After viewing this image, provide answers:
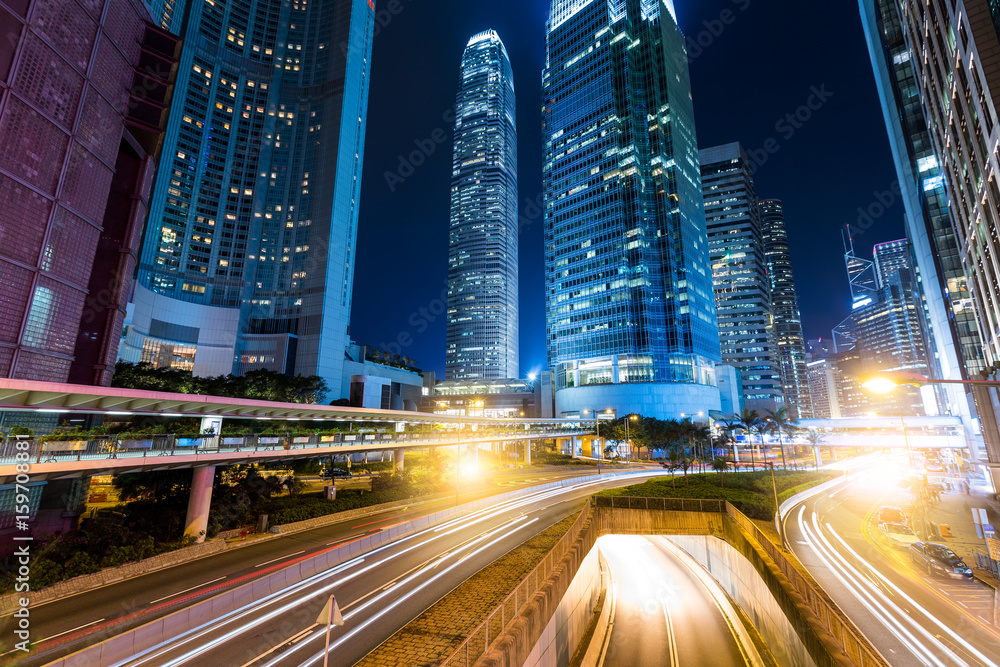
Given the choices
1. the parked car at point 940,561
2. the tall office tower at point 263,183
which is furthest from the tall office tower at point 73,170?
the tall office tower at point 263,183

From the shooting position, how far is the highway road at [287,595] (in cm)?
1285

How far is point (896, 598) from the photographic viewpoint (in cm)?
2061

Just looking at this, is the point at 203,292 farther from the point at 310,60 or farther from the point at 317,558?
the point at 317,558

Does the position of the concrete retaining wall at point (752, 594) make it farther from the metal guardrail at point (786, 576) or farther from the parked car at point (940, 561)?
the parked car at point (940, 561)

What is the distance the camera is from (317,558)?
65.1 feet

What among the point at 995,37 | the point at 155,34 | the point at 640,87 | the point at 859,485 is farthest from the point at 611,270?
the point at 155,34

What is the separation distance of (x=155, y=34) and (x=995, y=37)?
202 ft

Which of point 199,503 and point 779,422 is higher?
point 779,422

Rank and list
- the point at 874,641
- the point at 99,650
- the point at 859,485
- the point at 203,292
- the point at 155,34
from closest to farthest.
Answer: the point at 99,650, the point at 874,641, the point at 155,34, the point at 859,485, the point at 203,292

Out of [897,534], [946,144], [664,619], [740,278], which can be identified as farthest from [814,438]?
[740,278]

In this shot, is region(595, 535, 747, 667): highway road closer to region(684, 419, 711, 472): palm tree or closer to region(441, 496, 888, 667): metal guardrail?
region(441, 496, 888, 667): metal guardrail

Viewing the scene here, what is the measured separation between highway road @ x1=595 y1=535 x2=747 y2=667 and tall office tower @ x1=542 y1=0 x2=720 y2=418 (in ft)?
255

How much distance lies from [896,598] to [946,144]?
51483 mm

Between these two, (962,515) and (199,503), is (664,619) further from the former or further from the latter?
(962,515)
